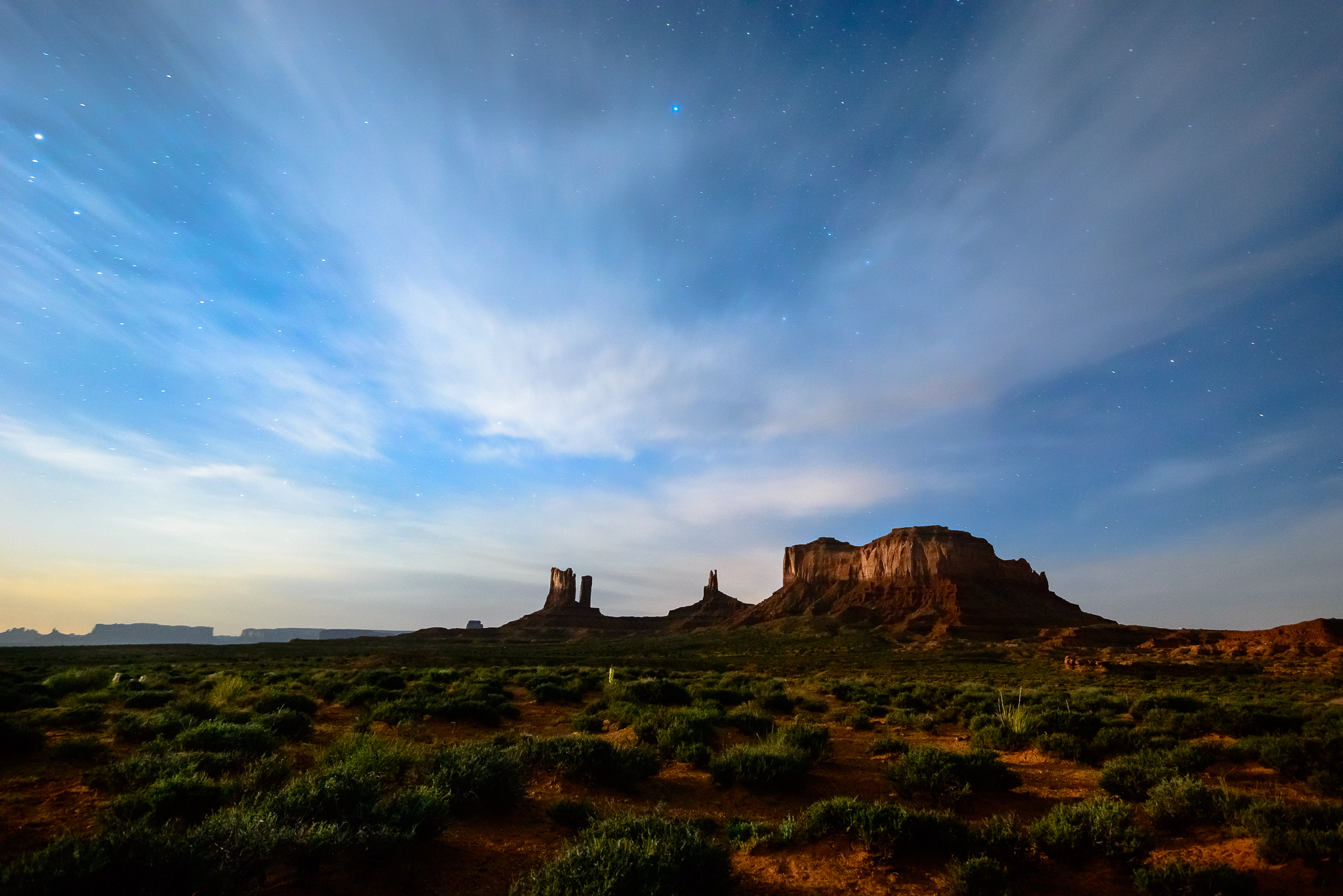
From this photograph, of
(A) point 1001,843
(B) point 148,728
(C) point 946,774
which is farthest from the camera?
(B) point 148,728

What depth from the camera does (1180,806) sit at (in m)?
7.68

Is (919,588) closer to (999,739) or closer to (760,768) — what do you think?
(999,739)

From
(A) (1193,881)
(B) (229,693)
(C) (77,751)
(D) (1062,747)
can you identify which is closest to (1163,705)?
(D) (1062,747)

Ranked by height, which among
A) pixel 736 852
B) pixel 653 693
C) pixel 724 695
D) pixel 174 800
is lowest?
pixel 736 852

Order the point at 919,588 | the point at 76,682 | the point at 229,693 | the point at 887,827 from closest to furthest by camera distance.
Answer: the point at 887,827 → the point at 229,693 → the point at 76,682 → the point at 919,588

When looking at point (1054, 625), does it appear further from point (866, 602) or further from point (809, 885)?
point (809, 885)

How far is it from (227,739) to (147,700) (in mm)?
9329

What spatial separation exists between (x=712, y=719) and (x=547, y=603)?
14587cm

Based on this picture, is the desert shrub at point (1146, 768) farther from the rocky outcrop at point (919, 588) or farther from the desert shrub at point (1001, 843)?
the rocky outcrop at point (919, 588)

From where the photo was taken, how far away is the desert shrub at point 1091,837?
6.66 metres

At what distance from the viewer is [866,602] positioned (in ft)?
358

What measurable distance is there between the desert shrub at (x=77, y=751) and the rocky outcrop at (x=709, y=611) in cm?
11417

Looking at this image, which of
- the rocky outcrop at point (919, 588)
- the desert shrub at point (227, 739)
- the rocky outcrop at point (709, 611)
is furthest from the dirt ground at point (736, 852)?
the rocky outcrop at point (709, 611)

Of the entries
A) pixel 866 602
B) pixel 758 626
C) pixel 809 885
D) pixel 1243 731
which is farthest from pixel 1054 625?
pixel 809 885
